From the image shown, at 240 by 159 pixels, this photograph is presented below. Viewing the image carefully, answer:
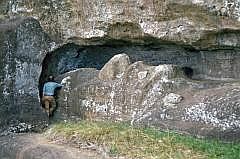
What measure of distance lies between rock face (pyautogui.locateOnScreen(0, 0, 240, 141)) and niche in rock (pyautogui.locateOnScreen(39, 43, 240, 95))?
0.06 ft

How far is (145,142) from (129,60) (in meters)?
2.50

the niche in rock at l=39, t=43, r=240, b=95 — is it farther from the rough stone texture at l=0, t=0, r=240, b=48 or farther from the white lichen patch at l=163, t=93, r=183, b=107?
the white lichen patch at l=163, t=93, r=183, b=107

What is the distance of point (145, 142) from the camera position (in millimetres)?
7270

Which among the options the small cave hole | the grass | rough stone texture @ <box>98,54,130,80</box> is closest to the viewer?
the grass

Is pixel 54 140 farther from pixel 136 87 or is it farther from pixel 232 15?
pixel 232 15

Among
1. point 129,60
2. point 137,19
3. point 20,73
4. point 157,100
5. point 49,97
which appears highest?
point 137,19

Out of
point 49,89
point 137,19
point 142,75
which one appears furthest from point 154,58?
point 49,89

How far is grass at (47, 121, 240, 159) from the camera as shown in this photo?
683 centimetres

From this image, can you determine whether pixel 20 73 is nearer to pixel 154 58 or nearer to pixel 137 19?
pixel 137 19

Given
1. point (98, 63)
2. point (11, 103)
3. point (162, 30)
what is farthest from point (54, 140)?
point (98, 63)

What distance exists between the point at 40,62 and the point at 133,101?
1.79 metres

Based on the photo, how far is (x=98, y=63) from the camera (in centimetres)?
1114

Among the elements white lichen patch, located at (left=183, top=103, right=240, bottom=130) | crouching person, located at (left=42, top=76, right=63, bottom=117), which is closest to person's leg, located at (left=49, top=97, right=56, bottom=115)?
crouching person, located at (left=42, top=76, right=63, bottom=117)

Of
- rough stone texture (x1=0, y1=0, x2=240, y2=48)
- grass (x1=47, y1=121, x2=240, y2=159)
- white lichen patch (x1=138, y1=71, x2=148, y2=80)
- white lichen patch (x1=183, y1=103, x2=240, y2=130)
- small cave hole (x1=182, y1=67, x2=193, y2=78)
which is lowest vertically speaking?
grass (x1=47, y1=121, x2=240, y2=159)
